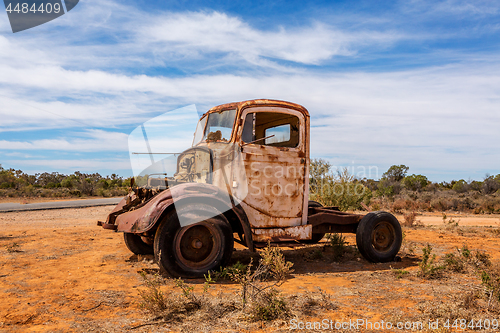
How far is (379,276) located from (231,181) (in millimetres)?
2758

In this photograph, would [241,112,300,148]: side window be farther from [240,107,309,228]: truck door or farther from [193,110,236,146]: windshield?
[193,110,236,146]: windshield

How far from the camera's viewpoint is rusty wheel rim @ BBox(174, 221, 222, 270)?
5.21 m

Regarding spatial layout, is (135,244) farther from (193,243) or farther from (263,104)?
(263,104)

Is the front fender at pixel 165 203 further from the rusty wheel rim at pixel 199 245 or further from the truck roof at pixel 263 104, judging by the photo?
the truck roof at pixel 263 104

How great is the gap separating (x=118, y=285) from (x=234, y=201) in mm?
2001

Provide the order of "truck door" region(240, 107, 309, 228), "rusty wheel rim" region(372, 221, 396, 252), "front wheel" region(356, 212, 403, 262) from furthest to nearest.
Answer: "rusty wheel rim" region(372, 221, 396, 252) < "front wheel" region(356, 212, 403, 262) < "truck door" region(240, 107, 309, 228)

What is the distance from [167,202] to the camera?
5039 millimetres

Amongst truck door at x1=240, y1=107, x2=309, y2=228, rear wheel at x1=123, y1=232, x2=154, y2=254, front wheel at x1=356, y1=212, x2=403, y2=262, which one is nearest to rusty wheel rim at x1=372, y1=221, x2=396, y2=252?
front wheel at x1=356, y1=212, x2=403, y2=262

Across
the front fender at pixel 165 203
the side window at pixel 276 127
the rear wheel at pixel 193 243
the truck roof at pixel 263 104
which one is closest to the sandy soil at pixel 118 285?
the rear wheel at pixel 193 243

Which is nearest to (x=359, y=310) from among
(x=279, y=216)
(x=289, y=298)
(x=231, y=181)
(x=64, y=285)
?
(x=289, y=298)

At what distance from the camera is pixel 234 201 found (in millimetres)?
5574

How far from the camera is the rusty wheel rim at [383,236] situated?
6.75 meters

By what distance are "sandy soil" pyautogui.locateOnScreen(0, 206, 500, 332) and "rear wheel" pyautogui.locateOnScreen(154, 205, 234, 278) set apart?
31 centimetres

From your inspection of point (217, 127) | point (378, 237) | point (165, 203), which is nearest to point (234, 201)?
point (165, 203)
